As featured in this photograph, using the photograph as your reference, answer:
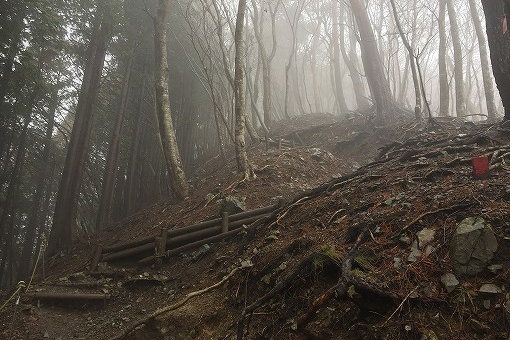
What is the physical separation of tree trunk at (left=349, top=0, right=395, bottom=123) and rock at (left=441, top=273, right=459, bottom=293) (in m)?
9.36

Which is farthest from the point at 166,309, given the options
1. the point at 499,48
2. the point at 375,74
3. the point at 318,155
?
the point at 375,74

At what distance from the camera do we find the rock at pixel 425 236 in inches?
112

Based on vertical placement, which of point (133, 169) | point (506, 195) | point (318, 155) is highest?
point (133, 169)

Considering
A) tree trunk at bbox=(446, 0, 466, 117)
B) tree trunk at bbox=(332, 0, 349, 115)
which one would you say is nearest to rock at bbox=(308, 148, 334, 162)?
tree trunk at bbox=(446, 0, 466, 117)

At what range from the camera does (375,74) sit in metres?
11.6

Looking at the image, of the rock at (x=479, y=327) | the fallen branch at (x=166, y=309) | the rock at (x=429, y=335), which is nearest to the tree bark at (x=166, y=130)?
the fallen branch at (x=166, y=309)

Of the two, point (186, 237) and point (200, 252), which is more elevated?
point (186, 237)

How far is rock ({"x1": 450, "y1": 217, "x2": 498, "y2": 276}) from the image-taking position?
2461 millimetres

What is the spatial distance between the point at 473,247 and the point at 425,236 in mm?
420

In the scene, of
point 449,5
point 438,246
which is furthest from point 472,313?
point 449,5

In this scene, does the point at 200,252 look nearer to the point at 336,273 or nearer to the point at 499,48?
the point at 336,273

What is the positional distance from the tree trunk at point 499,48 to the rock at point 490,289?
12.0ft

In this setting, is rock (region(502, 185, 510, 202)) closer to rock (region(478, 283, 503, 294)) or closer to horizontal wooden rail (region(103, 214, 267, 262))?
rock (region(478, 283, 503, 294))

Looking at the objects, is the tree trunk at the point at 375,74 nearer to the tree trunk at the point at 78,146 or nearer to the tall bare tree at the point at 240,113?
the tall bare tree at the point at 240,113
